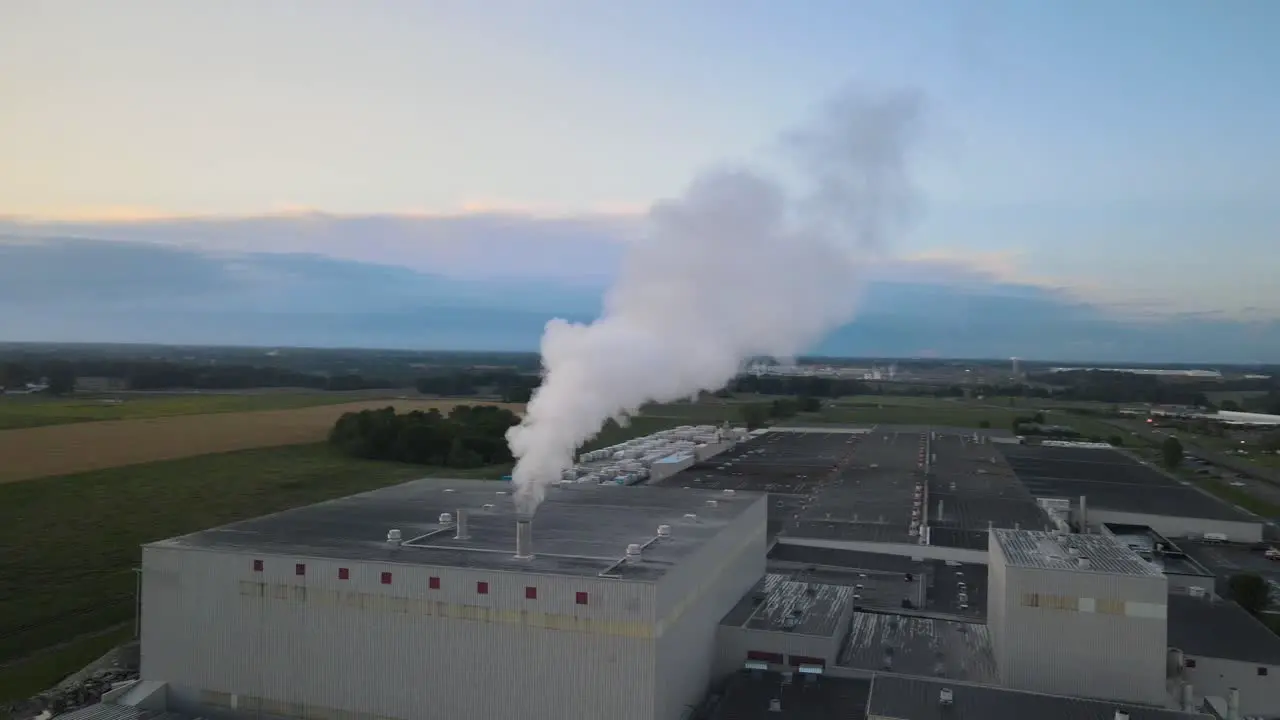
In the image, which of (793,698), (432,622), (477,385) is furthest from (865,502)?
(477,385)

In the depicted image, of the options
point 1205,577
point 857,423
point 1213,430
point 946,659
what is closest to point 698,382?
point 946,659

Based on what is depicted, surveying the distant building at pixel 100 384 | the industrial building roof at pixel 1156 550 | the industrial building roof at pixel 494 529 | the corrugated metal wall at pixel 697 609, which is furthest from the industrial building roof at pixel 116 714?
the distant building at pixel 100 384

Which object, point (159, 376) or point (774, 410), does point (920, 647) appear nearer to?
point (774, 410)

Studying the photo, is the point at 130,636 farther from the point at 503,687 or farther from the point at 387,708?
the point at 503,687

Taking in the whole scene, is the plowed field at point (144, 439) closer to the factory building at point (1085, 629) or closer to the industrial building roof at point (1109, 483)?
the factory building at point (1085, 629)

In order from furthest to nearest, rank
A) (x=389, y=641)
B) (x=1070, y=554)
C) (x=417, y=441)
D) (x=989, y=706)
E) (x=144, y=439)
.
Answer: (x=417, y=441)
(x=144, y=439)
(x=1070, y=554)
(x=389, y=641)
(x=989, y=706)
